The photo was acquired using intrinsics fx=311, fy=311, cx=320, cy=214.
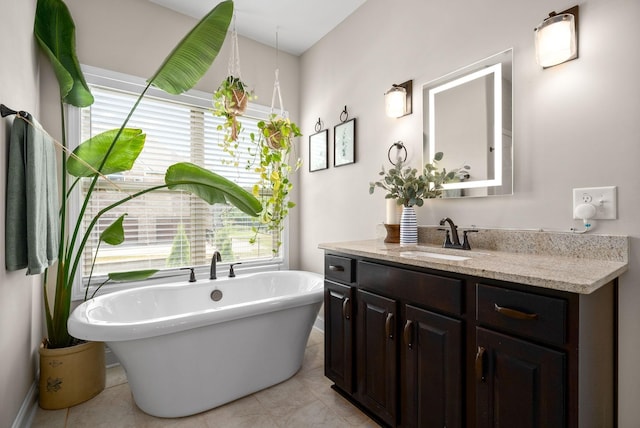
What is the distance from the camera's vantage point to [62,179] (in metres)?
2.14

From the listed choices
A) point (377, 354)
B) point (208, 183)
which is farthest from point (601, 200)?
point (208, 183)

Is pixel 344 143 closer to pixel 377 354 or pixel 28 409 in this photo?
pixel 377 354

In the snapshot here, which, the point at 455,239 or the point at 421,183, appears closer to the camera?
the point at 455,239

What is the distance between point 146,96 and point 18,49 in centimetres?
91

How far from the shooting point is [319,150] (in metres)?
3.01

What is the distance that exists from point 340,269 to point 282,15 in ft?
7.31

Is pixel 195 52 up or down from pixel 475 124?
up

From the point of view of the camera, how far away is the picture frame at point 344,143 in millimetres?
2611

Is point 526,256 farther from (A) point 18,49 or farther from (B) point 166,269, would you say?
(A) point 18,49

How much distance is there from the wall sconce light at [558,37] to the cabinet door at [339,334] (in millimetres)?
1492

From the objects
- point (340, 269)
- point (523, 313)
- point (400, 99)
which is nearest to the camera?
point (523, 313)

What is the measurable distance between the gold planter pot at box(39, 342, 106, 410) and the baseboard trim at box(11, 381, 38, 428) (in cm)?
5

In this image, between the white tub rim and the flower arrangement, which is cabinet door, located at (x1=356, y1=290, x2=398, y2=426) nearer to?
the white tub rim

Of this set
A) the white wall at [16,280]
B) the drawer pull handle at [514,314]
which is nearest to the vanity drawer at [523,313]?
the drawer pull handle at [514,314]
